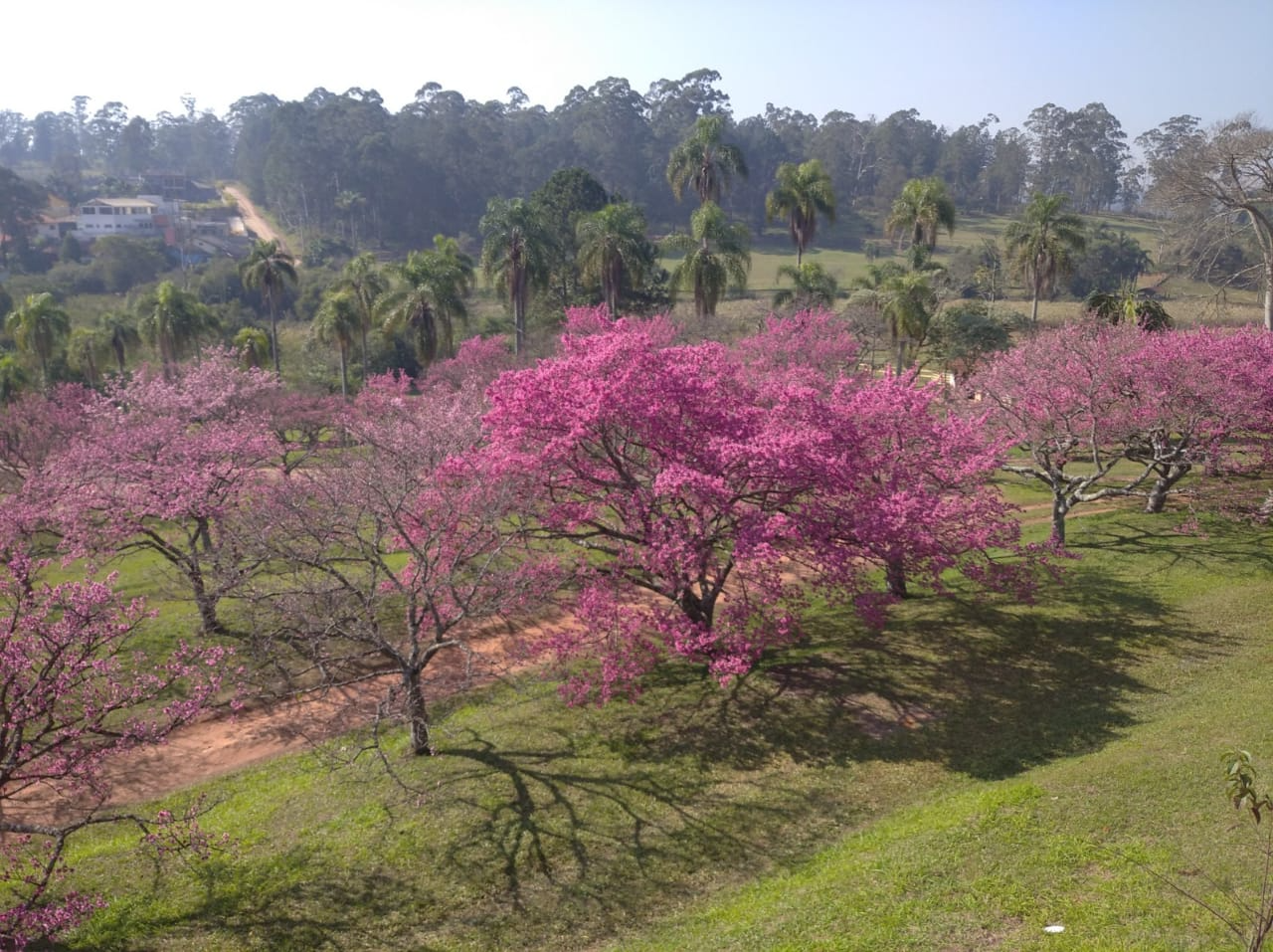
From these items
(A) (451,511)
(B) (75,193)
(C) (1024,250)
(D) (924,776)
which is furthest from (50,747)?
(B) (75,193)

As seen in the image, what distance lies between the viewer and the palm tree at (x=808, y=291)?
42938 millimetres

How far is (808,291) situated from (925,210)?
7.00m

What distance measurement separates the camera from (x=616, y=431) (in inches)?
655

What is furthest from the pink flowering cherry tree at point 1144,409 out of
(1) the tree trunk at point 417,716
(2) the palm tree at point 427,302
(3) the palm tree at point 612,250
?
(2) the palm tree at point 427,302

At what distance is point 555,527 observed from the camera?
1700 cm

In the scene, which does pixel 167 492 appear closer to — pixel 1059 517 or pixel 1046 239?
pixel 1059 517

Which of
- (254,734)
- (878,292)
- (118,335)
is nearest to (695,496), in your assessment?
(254,734)

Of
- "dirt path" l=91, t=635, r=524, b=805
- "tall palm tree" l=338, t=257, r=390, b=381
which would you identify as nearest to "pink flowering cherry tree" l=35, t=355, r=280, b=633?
"dirt path" l=91, t=635, r=524, b=805

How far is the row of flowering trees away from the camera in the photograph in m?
12.2

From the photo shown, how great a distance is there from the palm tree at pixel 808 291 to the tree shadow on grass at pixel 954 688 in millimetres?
25401

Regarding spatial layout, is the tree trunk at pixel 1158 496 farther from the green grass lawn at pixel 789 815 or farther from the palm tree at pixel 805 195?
the palm tree at pixel 805 195

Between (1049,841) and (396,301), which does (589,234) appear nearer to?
(396,301)

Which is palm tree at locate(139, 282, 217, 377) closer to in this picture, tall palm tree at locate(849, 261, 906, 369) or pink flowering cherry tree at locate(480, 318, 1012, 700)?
tall palm tree at locate(849, 261, 906, 369)

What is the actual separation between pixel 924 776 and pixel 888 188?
112 meters
